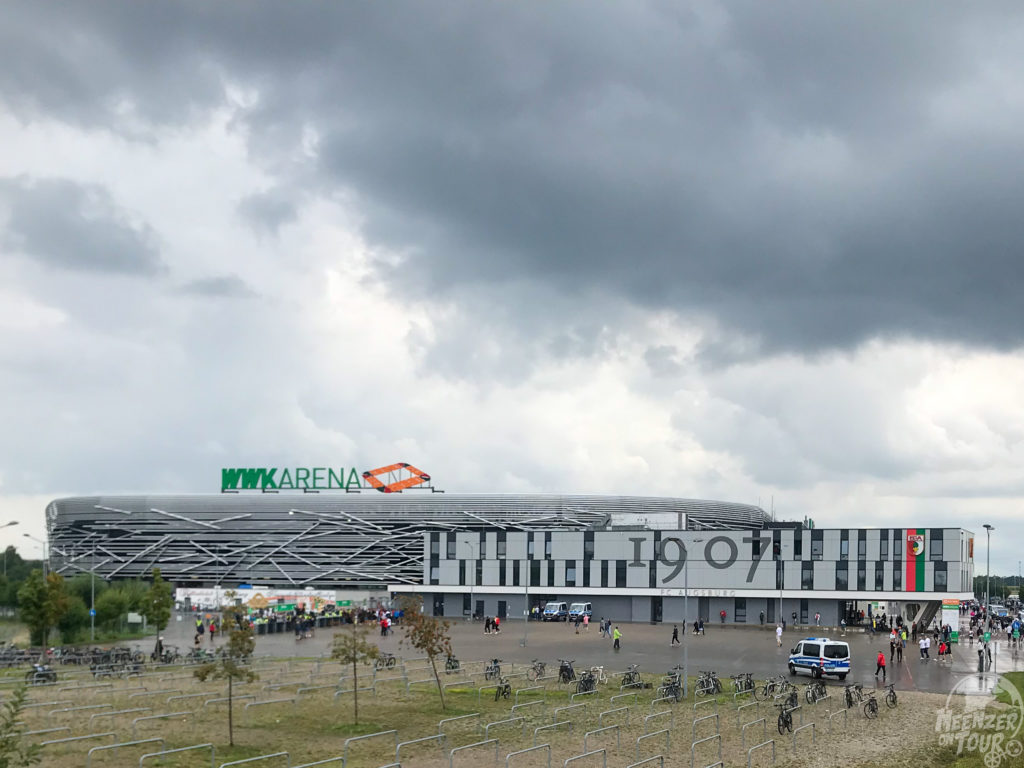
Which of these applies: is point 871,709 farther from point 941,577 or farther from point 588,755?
point 941,577

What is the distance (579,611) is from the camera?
97188 mm

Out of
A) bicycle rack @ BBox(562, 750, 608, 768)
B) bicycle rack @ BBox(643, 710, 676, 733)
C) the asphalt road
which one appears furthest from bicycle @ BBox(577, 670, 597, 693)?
bicycle rack @ BBox(562, 750, 608, 768)

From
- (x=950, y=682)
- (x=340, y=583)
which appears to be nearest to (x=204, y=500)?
(x=340, y=583)

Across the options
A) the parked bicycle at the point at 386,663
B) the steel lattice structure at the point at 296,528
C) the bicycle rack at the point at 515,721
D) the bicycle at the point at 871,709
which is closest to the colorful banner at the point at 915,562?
the steel lattice structure at the point at 296,528

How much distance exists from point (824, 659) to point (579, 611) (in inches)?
1937

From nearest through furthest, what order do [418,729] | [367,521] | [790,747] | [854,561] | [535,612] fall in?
[790,747], [418,729], [854,561], [535,612], [367,521]

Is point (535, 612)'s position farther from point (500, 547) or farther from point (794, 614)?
point (794, 614)

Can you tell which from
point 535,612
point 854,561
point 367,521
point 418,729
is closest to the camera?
point 418,729

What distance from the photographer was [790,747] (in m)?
32.0

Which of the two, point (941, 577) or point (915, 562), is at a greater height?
point (915, 562)

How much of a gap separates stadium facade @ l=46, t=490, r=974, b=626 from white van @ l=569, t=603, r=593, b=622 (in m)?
2.20

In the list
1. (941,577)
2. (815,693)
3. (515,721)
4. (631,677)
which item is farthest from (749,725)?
(941,577)

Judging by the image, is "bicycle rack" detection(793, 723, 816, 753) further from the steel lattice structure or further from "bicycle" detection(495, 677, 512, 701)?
the steel lattice structure

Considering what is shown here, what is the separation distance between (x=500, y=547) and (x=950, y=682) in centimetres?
6185
